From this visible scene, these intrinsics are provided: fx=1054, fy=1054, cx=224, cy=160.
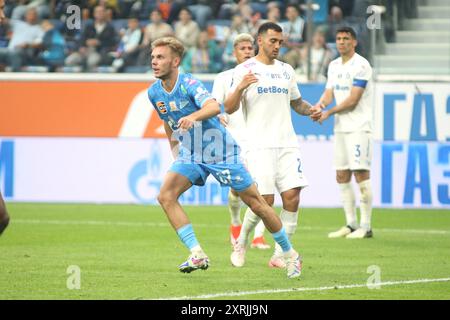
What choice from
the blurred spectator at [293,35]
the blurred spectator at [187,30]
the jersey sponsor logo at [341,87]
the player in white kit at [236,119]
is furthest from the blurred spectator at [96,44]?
the player in white kit at [236,119]

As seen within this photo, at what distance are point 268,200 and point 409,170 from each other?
7.33 m

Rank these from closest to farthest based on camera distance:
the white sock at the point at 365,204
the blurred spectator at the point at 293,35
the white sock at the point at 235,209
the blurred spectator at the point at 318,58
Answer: the white sock at the point at 235,209
the white sock at the point at 365,204
the blurred spectator at the point at 318,58
the blurred spectator at the point at 293,35

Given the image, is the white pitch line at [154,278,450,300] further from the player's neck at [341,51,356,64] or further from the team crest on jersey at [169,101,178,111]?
the player's neck at [341,51,356,64]

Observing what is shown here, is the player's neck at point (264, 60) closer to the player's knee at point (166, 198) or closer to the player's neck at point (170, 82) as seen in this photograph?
the player's neck at point (170, 82)

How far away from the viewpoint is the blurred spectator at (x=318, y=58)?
1848cm

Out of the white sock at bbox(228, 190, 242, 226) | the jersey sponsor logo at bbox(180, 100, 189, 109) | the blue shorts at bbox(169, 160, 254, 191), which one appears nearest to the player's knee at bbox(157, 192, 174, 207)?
the blue shorts at bbox(169, 160, 254, 191)

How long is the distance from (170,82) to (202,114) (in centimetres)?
62

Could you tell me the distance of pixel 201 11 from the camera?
66.4 ft

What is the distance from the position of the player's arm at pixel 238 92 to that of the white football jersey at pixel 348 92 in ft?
13.2

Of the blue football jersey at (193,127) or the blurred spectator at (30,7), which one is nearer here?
the blue football jersey at (193,127)

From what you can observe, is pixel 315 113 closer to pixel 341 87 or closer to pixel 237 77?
pixel 237 77

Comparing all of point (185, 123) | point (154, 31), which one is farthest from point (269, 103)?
point (154, 31)
